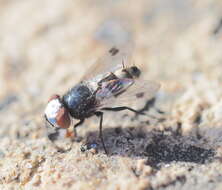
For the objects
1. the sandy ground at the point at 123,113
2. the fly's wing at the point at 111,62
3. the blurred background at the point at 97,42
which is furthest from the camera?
the blurred background at the point at 97,42

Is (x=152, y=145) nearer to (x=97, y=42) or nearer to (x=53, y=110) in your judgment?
(x=53, y=110)

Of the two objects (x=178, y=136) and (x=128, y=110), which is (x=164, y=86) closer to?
(x=128, y=110)

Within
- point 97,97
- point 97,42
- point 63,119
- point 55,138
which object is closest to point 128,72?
point 97,97

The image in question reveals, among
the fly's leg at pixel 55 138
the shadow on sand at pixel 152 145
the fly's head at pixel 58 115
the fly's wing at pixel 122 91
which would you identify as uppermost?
the fly's head at pixel 58 115

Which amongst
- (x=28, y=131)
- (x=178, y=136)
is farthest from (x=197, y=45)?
(x=28, y=131)

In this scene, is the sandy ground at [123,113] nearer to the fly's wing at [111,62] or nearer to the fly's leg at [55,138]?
the fly's leg at [55,138]

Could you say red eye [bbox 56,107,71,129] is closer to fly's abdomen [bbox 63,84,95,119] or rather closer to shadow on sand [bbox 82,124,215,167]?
fly's abdomen [bbox 63,84,95,119]

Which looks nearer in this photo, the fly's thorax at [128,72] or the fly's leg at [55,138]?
the fly's leg at [55,138]

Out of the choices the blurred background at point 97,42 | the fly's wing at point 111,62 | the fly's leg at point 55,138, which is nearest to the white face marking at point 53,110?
the fly's leg at point 55,138
